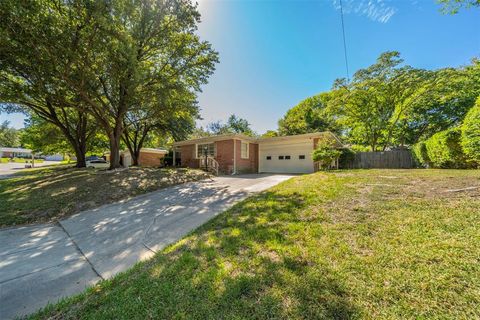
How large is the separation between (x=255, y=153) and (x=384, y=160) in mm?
9405

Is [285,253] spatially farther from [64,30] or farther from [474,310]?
[64,30]

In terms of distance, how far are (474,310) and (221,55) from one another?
1268 cm

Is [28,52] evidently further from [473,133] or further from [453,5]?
[473,133]

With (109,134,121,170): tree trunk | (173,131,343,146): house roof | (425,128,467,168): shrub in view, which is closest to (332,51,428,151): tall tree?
(173,131,343,146): house roof

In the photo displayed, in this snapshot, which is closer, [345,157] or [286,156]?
[345,157]

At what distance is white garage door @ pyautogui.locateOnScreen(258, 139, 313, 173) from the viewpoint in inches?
527

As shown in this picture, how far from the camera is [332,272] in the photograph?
2027mm

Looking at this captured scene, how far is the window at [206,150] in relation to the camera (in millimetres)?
14813

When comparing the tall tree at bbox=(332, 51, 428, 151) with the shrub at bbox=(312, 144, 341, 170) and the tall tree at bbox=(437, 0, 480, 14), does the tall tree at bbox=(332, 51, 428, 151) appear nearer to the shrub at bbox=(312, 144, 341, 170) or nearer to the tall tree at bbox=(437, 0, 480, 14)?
the shrub at bbox=(312, 144, 341, 170)

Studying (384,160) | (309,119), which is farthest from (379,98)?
(309,119)

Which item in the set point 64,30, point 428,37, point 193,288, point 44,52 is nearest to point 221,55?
point 64,30

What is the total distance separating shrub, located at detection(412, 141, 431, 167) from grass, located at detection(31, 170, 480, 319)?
9.63 meters

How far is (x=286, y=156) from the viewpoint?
46.8 feet

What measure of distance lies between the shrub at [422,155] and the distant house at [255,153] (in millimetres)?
4637
